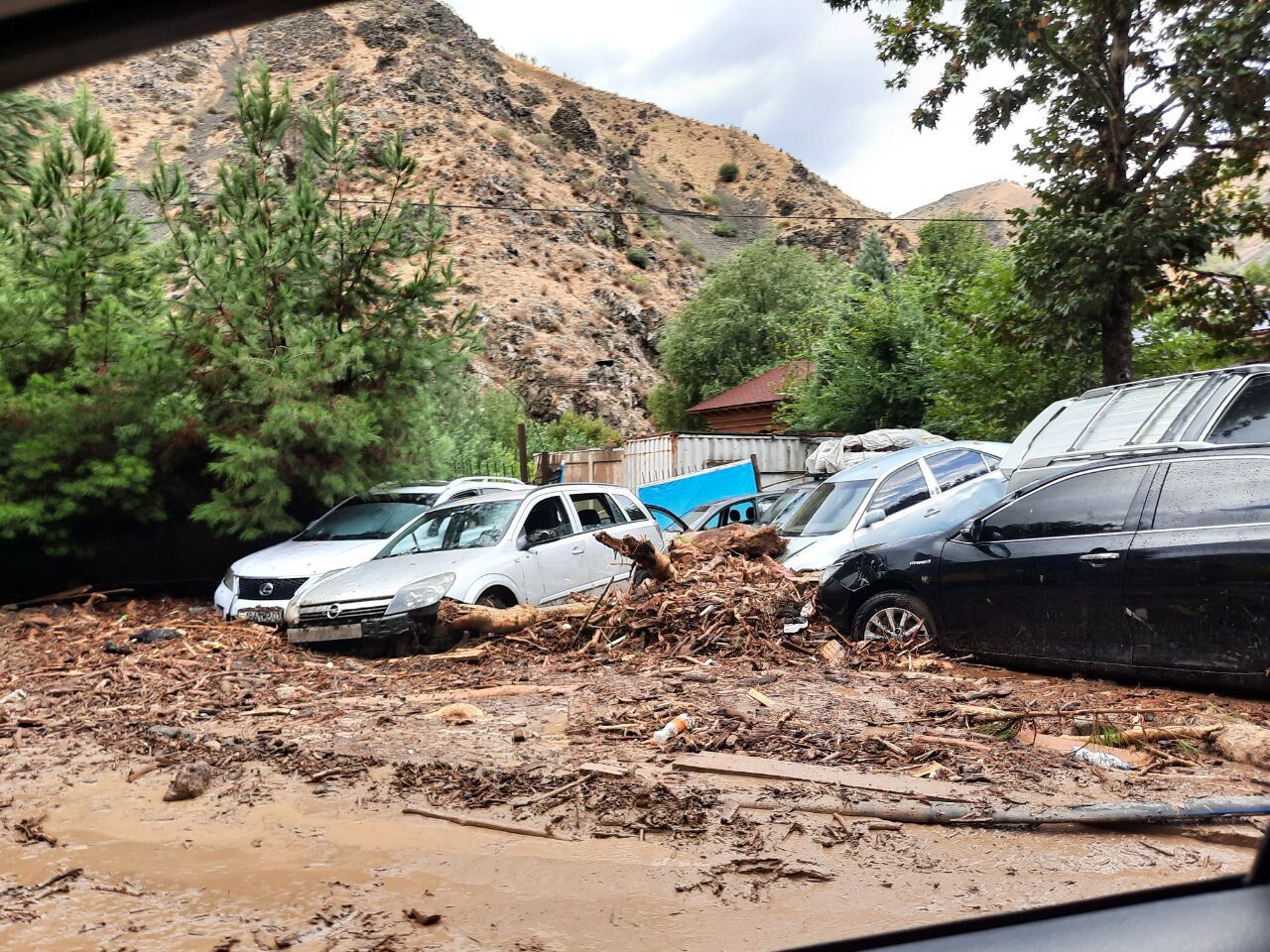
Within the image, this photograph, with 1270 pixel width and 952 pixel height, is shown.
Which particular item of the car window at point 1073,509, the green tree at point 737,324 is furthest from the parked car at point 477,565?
the green tree at point 737,324

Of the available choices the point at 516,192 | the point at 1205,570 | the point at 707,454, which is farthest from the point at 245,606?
the point at 516,192

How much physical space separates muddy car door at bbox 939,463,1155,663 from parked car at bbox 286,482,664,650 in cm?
440

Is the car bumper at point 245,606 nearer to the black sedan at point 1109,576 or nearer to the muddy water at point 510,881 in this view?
the muddy water at point 510,881

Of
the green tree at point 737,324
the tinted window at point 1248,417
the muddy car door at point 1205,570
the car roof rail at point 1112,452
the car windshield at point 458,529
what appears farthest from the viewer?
the green tree at point 737,324

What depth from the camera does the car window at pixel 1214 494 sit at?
20.2 feet

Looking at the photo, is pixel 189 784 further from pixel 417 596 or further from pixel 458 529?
pixel 458 529

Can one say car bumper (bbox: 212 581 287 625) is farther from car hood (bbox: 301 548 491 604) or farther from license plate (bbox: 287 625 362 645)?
car hood (bbox: 301 548 491 604)

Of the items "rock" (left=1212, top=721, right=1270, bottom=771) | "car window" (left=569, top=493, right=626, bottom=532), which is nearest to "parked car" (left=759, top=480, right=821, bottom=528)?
"car window" (left=569, top=493, right=626, bottom=532)

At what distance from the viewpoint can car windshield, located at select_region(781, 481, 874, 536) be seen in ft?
38.4

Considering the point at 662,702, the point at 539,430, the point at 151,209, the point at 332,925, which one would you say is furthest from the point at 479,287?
the point at 332,925

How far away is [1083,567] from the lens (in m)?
6.85

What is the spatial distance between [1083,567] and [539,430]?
1128 inches

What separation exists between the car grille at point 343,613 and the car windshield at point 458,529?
1.19 m

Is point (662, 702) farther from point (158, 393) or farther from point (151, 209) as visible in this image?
point (151, 209)
